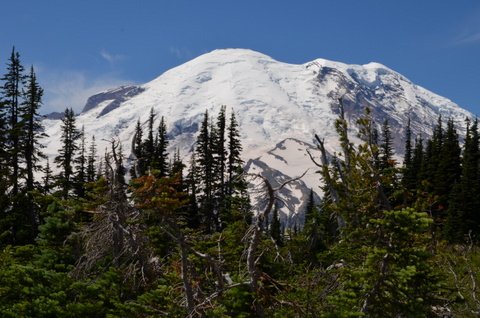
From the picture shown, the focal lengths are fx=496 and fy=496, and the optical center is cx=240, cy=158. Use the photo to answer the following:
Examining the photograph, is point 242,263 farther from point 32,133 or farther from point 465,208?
point 465,208

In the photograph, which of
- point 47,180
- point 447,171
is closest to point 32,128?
point 47,180

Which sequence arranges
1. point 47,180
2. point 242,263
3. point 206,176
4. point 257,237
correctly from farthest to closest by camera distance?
point 206,176 < point 47,180 < point 242,263 < point 257,237

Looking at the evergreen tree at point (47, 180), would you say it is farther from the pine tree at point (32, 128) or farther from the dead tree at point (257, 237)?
the dead tree at point (257, 237)

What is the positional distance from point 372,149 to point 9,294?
823 cm

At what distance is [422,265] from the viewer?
8.00 meters

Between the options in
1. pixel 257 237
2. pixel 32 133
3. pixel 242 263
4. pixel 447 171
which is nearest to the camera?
pixel 257 237

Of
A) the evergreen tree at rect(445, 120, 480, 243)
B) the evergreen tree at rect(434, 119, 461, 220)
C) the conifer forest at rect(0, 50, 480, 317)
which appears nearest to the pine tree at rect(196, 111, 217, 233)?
the evergreen tree at rect(445, 120, 480, 243)

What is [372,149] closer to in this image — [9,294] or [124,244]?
[124,244]

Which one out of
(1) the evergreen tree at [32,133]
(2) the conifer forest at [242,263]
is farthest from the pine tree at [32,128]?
(2) the conifer forest at [242,263]

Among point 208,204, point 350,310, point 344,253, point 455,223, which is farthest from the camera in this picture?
point 208,204

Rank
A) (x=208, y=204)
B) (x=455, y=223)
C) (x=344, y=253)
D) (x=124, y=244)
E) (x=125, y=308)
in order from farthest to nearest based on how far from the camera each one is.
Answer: (x=208, y=204), (x=455, y=223), (x=124, y=244), (x=344, y=253), (x=125, y=308)

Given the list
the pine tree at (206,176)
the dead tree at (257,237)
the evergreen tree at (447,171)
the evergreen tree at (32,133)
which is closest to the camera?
the dead tree at (257,237)

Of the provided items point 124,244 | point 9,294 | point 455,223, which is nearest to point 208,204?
point 455,223

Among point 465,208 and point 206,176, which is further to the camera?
point 206,176
